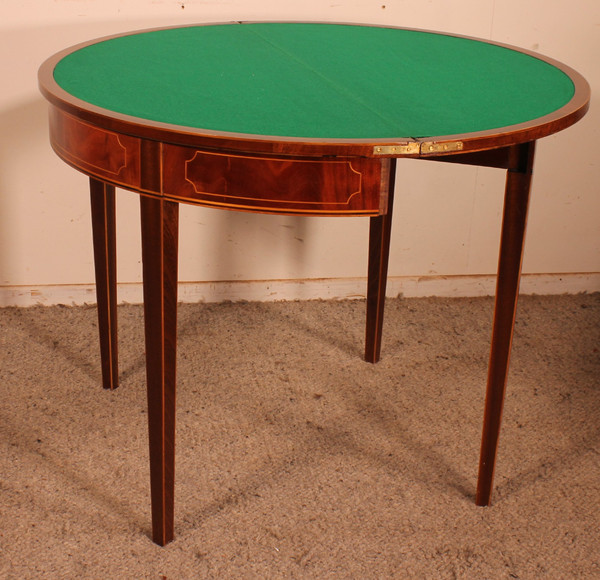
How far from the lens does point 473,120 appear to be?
138cm

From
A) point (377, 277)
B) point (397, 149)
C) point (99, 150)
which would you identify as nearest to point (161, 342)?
point (99, 150)

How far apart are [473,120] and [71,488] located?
1079mm

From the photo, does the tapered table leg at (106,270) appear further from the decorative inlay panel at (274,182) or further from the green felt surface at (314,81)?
the decorative inlay panel at (274,182)

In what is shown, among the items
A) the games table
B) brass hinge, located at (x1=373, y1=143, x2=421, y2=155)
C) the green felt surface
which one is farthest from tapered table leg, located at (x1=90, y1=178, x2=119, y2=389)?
brass hinge, located at (x1=373, y1=143, x2=421, y2=155)

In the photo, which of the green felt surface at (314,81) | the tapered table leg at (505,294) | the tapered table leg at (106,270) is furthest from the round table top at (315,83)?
the tapered table leg at (106,270)

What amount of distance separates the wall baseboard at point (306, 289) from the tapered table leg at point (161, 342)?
3.45 feet

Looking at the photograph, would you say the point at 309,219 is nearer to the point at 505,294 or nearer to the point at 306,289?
the point at 306,289

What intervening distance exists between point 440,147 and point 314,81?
1.29 ft

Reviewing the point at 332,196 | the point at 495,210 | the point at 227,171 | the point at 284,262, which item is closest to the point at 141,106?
the point at 227,171

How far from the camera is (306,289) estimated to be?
264 centimetres

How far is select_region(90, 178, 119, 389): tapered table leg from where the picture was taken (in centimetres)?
190

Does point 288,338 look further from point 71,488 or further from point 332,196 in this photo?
point 332,196

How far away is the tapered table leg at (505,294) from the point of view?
4.87 ft

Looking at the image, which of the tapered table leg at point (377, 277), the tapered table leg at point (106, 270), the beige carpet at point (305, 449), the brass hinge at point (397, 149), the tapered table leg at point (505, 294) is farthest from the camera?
the tapered table leg at point (377, 277)
